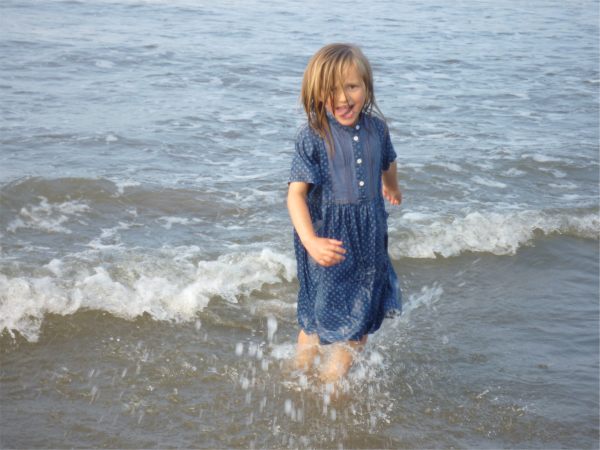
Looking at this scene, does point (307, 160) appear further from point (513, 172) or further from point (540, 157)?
point (540, 157)

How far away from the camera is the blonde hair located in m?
3.17

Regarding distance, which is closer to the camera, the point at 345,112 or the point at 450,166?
the point at 345,112

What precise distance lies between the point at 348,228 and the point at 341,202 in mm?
116

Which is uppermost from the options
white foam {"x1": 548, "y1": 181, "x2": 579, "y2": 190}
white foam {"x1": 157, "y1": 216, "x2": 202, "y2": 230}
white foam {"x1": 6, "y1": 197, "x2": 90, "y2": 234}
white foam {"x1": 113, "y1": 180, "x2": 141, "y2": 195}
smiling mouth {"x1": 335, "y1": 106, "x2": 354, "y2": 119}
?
smiling mouth {"x1": 335, "y1": 106, "x2": 354, "y2": 119}

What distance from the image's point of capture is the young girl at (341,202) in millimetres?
3205

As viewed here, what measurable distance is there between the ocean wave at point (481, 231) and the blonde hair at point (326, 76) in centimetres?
222

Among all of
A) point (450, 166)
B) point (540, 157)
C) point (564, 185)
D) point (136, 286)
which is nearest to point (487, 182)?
point (450, 166)

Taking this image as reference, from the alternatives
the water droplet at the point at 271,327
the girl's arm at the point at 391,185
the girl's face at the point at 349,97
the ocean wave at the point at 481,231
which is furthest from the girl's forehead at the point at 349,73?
the ocean wave at the point at 481,231

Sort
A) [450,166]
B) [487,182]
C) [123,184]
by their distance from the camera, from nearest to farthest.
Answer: [123,184]
[487,182]
[450,166]

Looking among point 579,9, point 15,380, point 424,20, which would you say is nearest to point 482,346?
point 15,380

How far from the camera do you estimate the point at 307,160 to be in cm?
330

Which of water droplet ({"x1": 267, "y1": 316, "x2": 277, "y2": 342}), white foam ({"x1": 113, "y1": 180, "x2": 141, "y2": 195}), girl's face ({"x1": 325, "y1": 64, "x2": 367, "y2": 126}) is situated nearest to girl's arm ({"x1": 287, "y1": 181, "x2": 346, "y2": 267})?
girl's face ({"x1": 325, "y1": 64, "x2": 367, "y2": 126})

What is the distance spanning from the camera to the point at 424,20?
1695cm

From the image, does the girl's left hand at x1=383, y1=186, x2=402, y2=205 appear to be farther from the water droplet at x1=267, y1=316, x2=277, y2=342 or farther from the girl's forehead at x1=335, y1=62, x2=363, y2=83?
the water droplet at x1=267, y1=316, x2=277, y2=342
